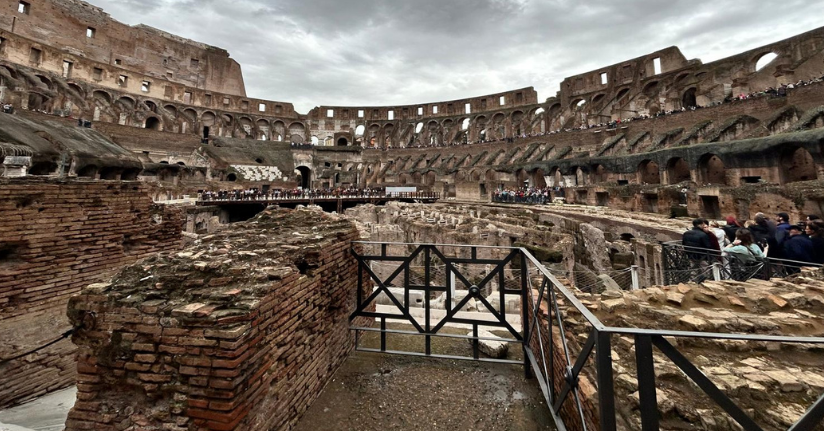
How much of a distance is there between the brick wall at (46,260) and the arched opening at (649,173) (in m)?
26.8

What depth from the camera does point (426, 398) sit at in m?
3.08

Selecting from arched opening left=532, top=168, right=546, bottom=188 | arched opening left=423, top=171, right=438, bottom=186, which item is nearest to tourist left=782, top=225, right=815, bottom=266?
arched opening left=532, top=168, right=546, bottom=188

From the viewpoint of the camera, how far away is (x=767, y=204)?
11039 mm

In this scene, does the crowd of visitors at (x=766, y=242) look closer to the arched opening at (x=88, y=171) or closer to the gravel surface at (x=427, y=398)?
the gravel surface at (x=427, y=398)

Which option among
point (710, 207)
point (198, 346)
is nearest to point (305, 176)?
point (710, 207)

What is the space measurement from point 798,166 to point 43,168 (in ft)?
135

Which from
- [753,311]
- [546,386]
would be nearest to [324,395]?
[546,386]

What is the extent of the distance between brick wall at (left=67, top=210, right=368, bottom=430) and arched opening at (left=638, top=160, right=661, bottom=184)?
25710 mm

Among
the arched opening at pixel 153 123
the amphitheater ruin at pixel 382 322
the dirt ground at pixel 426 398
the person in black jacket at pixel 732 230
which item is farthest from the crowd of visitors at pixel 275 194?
the person in black jacket at pixel 732 230

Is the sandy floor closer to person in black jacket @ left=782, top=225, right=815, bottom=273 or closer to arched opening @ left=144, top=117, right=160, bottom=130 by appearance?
person in black jacket @ left=782, top=225, right=815, bottom=273

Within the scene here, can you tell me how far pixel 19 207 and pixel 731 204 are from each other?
19157 mm

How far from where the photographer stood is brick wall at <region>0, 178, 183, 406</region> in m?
4.33

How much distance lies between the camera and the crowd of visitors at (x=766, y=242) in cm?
520

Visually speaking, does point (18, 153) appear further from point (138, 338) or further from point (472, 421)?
point (472, 421)
